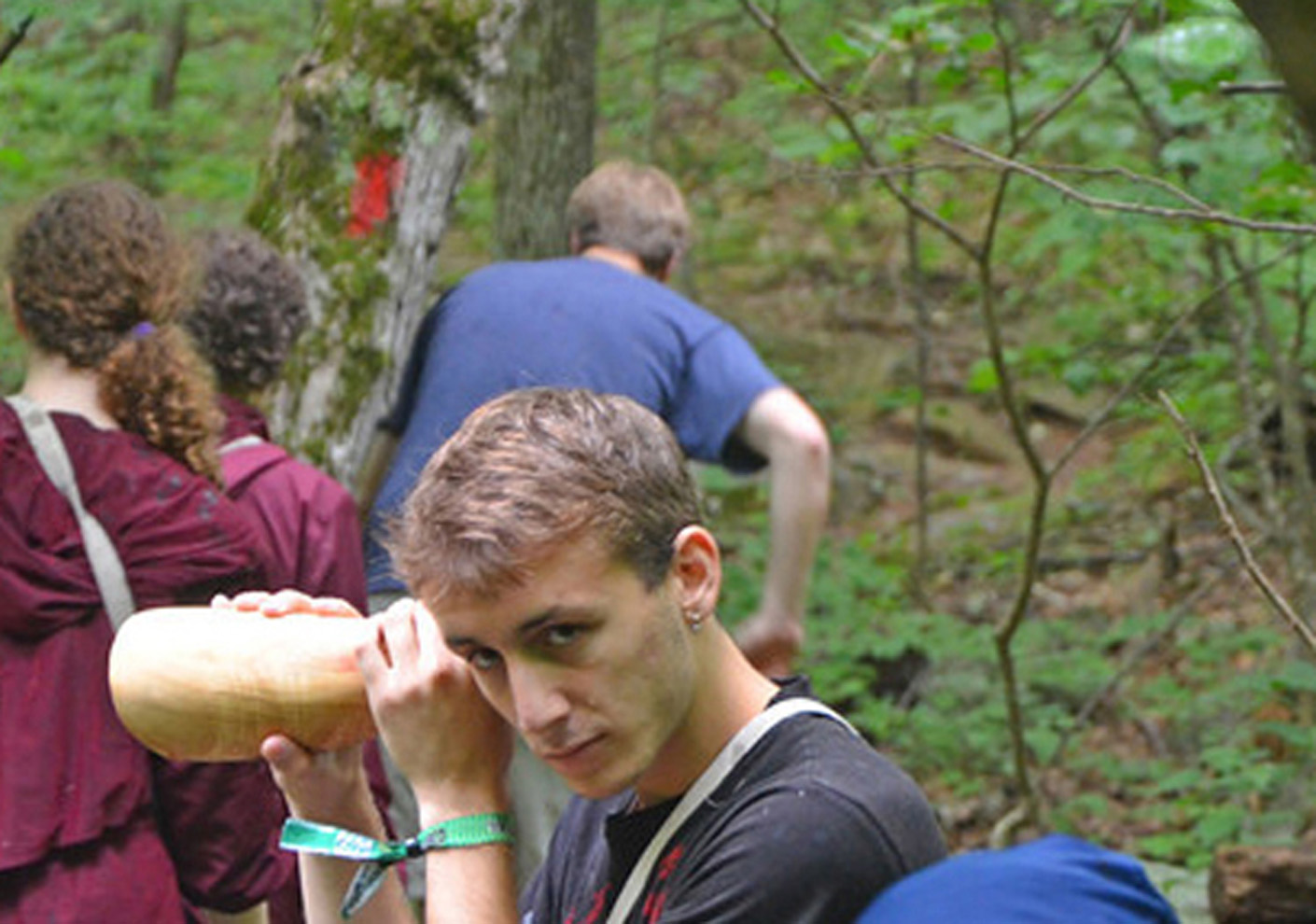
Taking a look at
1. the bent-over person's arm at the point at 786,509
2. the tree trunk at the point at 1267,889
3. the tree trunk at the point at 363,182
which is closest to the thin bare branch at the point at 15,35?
the tree trunk at the point at 363,182

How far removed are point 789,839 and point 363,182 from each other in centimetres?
315

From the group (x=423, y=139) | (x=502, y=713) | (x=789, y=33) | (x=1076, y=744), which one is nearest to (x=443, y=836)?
(x=502, y=713)

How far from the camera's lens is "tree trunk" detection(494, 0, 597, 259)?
22.9 feet

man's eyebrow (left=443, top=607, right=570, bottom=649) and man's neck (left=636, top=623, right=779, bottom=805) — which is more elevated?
man's eyebrow (left=443, top=607, right=570, bottom=649)

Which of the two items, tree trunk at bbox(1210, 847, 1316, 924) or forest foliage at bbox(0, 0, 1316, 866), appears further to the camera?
forest foliage at bbox(0, 0, 1316, 866)

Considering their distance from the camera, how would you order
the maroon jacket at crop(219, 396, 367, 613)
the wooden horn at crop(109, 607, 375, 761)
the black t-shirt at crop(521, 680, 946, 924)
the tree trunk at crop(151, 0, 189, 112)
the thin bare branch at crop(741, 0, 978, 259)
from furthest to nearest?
the tree trunk at crop(151, 0, 189, 112) < the thin bare branch at crop(741, 0, 978, 259) < the maroon jacket at crop(219, 396, 367, 613) < the wooden horn at crop(109, 607, 375, 761) < the black t-shirt at crop(521, 680, 946, 924)

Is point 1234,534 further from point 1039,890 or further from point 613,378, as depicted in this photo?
point 613,378

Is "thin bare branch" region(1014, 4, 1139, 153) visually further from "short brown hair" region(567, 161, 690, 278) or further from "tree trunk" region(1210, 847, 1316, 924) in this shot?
"tree trunk" region(1210, 847, 1316, 924)

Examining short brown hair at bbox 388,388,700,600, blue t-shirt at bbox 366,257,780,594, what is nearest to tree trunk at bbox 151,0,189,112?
blue t-shirt at bbox 366,257,780,594

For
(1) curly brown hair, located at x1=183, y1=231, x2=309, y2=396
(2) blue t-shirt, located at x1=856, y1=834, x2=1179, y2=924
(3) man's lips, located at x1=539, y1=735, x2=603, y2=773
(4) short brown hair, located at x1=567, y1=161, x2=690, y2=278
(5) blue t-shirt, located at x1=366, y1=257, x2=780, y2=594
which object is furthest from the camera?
(4) short brown hair, located at x1=567, y1=161, x2=690, y2=278

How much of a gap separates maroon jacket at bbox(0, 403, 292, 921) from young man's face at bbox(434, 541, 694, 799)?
60.0 inches

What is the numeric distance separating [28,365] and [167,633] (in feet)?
4.39

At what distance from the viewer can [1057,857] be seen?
1407 mm

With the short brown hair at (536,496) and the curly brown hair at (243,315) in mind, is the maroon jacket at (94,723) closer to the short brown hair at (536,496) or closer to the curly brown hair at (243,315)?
the curly brown hair at (243,315)
